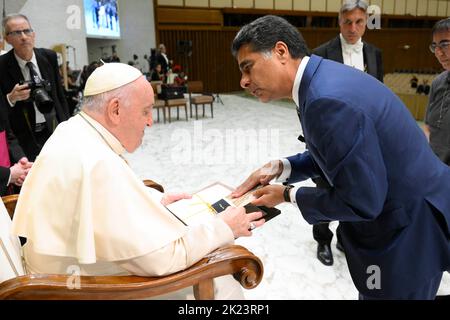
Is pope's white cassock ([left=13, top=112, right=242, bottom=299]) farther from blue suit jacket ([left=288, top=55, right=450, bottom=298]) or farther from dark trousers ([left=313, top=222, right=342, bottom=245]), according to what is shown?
dark trousers ([left=313, top=222, right=342, bottom=245])

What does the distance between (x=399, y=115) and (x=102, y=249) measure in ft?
3.41

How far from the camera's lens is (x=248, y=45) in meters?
1.22

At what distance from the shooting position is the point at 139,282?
115 cm

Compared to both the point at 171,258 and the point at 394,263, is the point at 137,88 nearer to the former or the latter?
the point at 171,258

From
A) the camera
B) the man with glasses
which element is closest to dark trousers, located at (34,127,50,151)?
the camera

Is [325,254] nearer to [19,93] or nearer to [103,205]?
[103,205]

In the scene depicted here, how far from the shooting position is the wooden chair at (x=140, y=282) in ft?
3.44

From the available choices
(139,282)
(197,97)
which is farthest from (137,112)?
(197,97)

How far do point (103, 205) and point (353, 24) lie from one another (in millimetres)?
2209

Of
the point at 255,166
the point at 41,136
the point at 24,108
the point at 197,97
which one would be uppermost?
the point at 24,108

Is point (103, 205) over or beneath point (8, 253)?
over

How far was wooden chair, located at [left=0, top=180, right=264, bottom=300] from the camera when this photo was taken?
1.05 m

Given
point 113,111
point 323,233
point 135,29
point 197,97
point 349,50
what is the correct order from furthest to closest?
point 135,29 < point 197,97 < point 323,233 < point 349,50 < point 113,111
